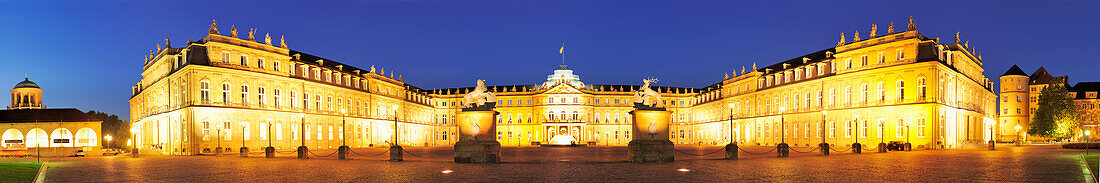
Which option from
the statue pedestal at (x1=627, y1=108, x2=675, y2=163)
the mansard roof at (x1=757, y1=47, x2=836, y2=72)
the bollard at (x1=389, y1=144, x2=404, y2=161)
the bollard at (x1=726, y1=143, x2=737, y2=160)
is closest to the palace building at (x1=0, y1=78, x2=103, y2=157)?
the bollard at (x1=389, y1=144, x2=404, y2=161)

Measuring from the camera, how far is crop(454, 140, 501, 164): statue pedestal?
25.8 m

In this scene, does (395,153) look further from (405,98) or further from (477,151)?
(405,98)

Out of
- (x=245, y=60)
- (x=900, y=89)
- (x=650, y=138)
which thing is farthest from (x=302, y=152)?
(x=900, y=89)

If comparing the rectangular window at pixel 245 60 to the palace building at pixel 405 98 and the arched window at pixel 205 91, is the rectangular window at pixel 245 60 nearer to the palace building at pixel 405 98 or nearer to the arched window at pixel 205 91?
the palace building at pixel 405 98

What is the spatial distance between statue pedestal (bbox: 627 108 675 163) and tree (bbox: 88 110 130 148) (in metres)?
87.7

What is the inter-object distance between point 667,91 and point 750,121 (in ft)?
100

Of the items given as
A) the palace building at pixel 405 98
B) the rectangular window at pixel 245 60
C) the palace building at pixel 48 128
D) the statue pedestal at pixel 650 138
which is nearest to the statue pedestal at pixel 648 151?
the statue pedestal at pixel 650 138

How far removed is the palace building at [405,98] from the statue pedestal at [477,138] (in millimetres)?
15781

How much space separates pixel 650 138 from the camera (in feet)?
88.4

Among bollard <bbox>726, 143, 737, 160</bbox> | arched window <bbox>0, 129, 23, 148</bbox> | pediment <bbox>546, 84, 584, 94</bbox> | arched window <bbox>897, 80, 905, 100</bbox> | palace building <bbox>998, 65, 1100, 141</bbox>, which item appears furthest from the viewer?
pediment <bbox>546, 84, 584, 94</bbox>

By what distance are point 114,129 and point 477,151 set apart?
96.4 meters

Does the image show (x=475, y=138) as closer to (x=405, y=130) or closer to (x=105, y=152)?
(x=105, y=152)

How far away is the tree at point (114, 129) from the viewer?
93938 millimetres

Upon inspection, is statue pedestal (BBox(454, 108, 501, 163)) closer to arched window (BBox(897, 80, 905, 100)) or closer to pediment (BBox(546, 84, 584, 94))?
arched window (BBox(897, 80, 905, 100))
